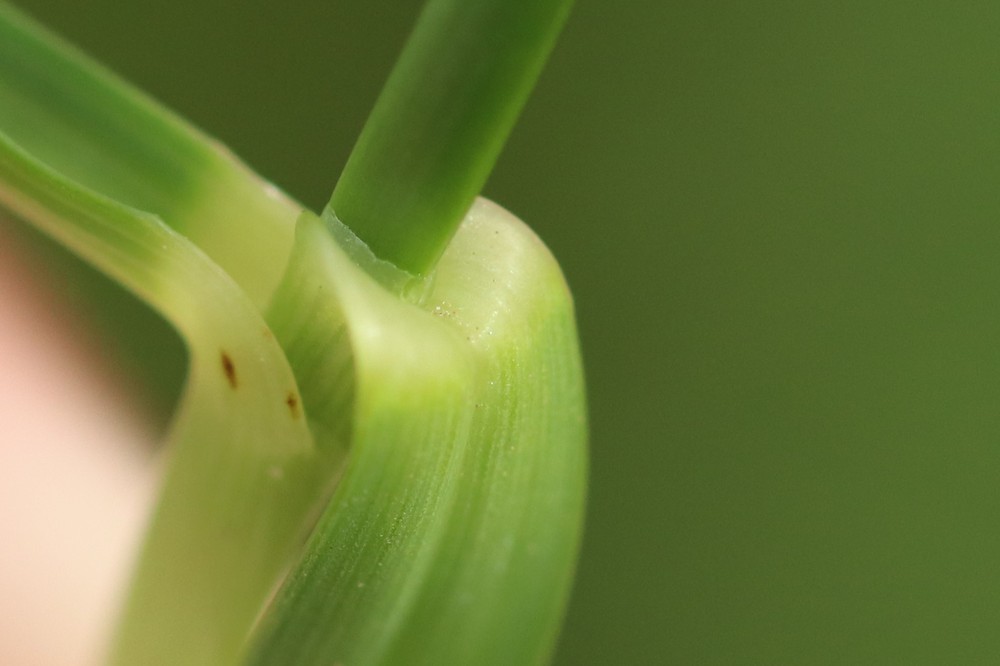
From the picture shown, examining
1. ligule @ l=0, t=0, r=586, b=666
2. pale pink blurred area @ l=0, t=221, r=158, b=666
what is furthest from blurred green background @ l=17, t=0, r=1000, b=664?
ligule @ l=0, t=0, r=586, b=666

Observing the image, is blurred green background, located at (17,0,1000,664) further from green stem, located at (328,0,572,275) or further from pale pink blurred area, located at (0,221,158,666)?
green stem, located at (328,0,572,275)

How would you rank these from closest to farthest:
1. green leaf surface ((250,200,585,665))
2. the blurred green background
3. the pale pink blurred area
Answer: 1. green leaf surface ((250,200,585,665))
2. the pale pink blurred area
3. the blurred green background

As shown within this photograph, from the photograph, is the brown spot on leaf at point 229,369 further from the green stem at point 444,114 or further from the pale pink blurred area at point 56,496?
the pale pink blurred area at point 56,496

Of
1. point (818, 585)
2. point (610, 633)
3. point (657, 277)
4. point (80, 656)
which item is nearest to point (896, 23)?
point (657, 277)

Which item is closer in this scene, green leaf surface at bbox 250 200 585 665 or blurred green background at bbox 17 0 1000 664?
green leaf surface at bbox 250 200 585 665

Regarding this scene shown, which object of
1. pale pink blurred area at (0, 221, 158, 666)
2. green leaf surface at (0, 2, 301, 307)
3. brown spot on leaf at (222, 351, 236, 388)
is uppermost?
green leaf surface at (0, 2, 301, 307)

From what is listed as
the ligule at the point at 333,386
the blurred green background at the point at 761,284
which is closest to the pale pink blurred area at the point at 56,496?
the ligule at the point at 333,386

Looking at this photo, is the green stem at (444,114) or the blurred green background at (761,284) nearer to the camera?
the green stem at (444,114)

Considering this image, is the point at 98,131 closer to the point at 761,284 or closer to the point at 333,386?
the point at 333,386
